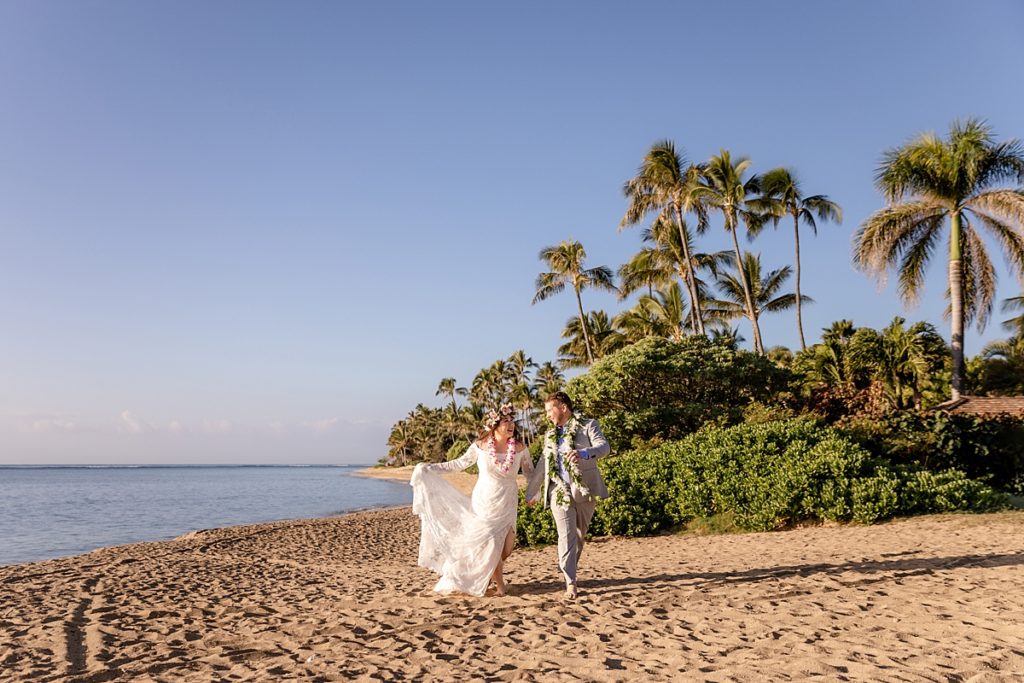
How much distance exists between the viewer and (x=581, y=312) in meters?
37.5

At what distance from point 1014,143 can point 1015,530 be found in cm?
1589

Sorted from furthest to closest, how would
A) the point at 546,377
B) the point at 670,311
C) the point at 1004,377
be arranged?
1. the point at 546,377
2. the point at 670,311
3. the point at 1004,377

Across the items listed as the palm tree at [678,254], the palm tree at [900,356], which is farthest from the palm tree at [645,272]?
the palm tree at [900,356]

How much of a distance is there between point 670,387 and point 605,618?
15.8 metres

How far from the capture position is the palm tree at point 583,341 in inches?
1667

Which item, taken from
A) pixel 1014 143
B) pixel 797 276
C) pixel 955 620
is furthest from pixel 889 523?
pixel 797 276

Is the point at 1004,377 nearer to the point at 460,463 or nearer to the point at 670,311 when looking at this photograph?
the point at 670,311

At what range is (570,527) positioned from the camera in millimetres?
6801

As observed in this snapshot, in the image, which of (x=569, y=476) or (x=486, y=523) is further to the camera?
(x=486, y=523)

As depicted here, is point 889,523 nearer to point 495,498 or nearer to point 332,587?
point 495,498

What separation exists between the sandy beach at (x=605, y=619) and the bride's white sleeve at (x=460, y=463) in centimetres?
134

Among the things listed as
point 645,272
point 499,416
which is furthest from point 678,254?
point 499,416

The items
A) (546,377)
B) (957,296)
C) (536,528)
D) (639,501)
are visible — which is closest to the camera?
(536,528)

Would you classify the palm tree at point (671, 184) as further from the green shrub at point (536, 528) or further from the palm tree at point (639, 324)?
the green shrub at point (536, 528)
